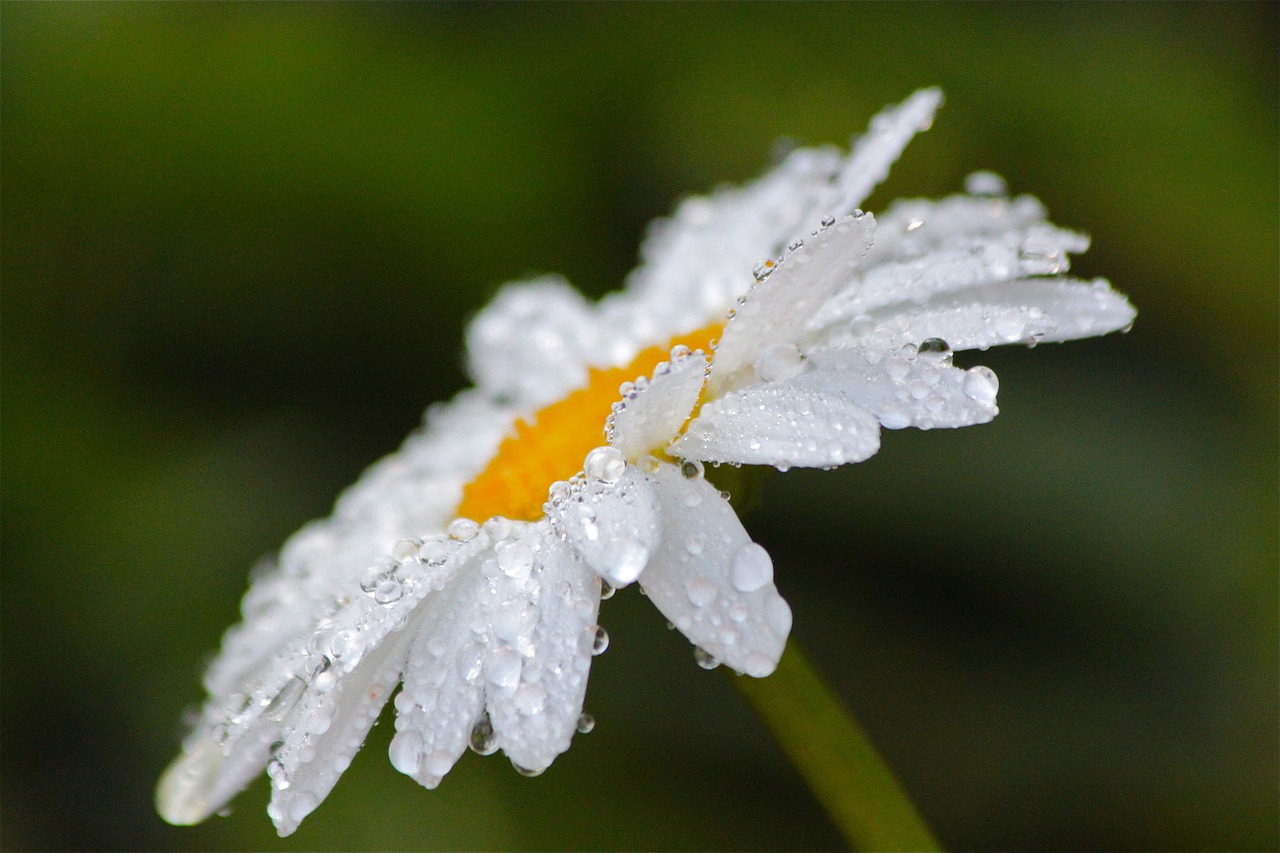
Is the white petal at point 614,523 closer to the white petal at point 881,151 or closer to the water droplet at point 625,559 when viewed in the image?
the water droplet at point 625,559

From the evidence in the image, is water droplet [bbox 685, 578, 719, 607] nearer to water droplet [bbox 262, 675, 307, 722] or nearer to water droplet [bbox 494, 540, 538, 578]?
water droplet [bbox 494, 540, 538, 578]

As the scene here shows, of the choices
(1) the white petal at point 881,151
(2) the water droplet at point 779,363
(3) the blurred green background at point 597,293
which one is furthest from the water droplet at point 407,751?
(3) the blurred green background at point 597,293

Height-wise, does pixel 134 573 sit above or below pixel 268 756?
above

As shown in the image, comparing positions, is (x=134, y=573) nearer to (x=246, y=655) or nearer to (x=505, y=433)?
(x=246, y=655)

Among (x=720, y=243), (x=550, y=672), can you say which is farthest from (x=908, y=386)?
(x=720, y=243)

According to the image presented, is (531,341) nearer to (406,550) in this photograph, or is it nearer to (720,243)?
(720,243)

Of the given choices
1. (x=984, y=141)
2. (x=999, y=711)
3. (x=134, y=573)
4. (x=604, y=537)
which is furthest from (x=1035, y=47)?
(x=134, y=573)
